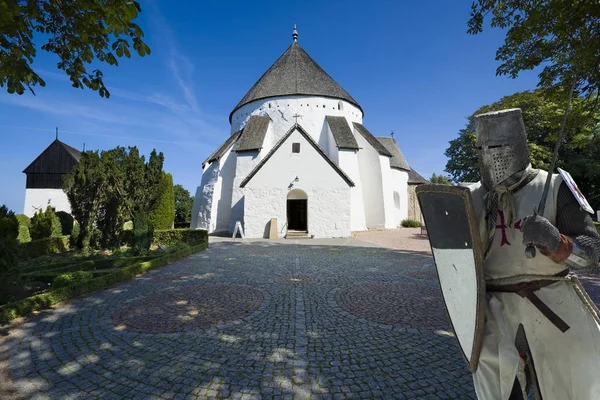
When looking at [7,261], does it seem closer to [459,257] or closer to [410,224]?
[459,257]

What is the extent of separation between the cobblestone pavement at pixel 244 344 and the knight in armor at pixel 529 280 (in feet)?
4.06

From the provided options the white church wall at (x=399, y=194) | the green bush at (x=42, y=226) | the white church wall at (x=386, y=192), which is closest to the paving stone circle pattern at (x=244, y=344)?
the green bush at (x=42, y=226)

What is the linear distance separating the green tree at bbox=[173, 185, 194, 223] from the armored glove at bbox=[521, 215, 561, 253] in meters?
35.8

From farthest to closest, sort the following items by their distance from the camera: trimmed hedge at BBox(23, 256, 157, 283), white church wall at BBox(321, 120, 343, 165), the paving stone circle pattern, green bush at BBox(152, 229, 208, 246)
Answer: white church wall at BBox(321, 120, 343, 165)
green bush at BBox(152, 229, 208, 246)
trimmed hedge at BBox(23, 256, 157, 283)
the paving stone circle pattern

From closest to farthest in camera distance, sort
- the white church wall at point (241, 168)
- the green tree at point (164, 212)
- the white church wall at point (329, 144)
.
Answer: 1. the green tree at point (164, 212)
2. the white church wall at point (241, 168)
3. the white church wall at point (329, 144)

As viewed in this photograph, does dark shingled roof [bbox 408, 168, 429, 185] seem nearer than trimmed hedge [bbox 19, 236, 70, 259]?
No

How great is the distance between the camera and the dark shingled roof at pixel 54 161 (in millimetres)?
32406

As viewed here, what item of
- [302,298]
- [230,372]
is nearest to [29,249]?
[302,298]

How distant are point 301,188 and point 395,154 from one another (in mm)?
16818

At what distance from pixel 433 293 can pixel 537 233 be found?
469 centimetres

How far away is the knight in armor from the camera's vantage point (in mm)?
1416

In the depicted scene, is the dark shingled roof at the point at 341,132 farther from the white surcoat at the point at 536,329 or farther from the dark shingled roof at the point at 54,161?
the dark shingled roof at the point at 54,161

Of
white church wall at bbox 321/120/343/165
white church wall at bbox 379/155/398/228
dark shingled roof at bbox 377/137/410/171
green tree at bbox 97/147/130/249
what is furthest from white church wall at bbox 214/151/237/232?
dark shingled roof at bbox 377/137/410/171

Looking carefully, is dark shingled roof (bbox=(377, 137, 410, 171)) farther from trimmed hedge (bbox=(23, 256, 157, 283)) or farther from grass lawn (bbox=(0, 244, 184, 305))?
trimmed hedge (bbox=(23, 256, 157, 283))
